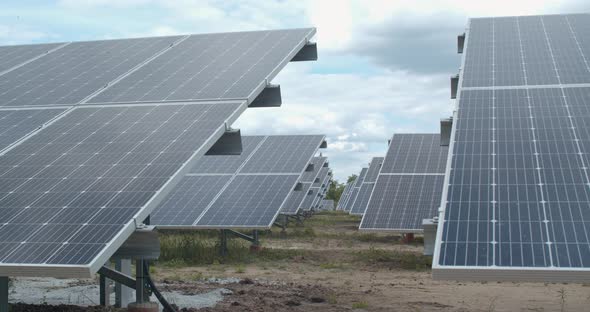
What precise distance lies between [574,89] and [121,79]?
361 inches

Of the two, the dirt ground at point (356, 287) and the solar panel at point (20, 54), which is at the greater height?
the solar panel at point (20, 54)

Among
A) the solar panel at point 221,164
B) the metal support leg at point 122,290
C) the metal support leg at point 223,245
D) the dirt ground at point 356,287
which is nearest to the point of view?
the metal support leg at point 122,290

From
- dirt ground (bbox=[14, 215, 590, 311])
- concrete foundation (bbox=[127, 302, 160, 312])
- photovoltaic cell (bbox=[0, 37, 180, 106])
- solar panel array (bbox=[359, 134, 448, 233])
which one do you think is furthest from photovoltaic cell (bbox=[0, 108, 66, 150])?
solar panel array (bbox=[359, 134, 448, 233])

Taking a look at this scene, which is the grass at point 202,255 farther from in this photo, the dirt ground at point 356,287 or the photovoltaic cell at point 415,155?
the photovoltaic cell at point 415,155

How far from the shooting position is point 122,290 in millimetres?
14578

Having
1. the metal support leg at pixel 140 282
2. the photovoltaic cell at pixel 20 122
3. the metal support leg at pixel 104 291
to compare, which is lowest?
the metal support leg at pixel 104 291

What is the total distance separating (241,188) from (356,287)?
939 centimetres

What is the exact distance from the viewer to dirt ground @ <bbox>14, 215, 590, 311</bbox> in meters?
15.5

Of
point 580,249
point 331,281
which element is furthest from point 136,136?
point 331,281

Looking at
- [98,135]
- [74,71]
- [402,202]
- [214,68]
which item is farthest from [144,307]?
[402,202]

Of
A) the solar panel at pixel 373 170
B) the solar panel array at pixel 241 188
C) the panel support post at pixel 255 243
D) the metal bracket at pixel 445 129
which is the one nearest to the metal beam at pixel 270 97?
the metal bracket at pixel 445 129

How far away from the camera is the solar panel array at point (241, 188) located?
24609mm

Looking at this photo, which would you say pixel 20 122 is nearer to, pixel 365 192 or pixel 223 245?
pixel 223 245

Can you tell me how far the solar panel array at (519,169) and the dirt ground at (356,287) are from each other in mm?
4147
